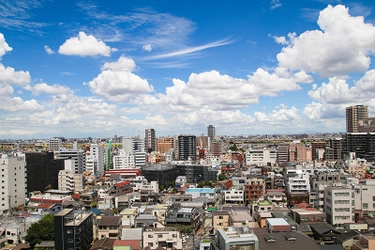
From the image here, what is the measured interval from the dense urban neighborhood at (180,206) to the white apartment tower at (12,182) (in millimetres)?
70

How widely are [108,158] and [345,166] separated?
31.0m

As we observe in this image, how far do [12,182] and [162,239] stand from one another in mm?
15048

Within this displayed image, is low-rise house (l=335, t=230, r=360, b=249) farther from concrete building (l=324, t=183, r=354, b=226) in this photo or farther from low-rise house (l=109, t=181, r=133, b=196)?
low-rise house (l=109, t=181, r=133, b=196)

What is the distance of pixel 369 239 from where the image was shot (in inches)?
464

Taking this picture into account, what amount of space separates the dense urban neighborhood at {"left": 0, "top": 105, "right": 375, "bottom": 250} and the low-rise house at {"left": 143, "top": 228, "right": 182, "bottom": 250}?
4 centimetres

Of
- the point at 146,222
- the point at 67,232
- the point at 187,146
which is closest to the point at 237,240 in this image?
the point at 67,232

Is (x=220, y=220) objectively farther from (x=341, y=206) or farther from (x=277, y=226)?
(x=341, y=206)

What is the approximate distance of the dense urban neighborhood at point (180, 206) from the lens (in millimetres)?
13344

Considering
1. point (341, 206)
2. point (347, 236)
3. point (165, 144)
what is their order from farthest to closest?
point (165, 144)
point (341, 206)
point (347, 236)

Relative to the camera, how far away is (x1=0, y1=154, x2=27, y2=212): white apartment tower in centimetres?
2362

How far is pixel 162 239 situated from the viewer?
14648mm

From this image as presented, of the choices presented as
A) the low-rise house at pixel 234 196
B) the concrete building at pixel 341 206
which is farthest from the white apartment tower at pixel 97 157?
the concrete building at pixel 341 206

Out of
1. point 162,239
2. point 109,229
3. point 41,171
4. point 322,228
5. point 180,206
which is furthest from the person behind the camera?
point 41,171

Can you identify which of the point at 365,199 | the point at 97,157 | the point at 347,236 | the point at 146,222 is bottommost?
the point at 146,222
